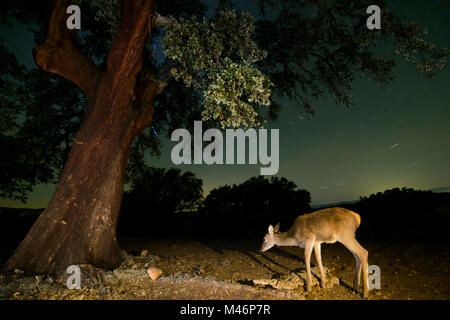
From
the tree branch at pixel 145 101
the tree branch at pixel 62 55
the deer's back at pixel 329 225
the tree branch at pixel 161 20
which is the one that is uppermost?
the tree branch at pixel 161 20

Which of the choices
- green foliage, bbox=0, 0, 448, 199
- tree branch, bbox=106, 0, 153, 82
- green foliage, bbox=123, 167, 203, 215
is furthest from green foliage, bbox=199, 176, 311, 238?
tree branch, bbox=106, 0, 153, 82

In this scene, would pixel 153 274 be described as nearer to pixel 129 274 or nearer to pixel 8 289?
pixel 129 274

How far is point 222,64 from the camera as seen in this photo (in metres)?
8.36

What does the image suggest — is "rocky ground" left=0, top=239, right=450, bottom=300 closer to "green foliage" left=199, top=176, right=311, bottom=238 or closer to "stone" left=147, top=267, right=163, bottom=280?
"stone" left=147, top=267, right=163, bottom=280

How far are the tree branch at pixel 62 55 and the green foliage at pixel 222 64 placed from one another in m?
2.49

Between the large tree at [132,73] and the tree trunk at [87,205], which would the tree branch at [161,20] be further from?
the tree trunk at [87,205]

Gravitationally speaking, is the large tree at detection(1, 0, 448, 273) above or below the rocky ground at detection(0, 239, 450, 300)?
above

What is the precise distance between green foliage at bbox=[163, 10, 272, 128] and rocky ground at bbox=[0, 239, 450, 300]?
4.19 metres

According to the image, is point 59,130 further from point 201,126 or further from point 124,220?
point 124,220

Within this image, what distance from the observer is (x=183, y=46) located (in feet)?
26.8

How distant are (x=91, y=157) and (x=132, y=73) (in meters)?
2.69

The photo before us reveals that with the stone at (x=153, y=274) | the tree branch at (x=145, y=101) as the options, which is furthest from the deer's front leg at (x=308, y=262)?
the tree branch at (x=145, y=101)

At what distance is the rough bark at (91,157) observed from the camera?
6512 mm

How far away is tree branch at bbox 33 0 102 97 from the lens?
7629 millimetres
